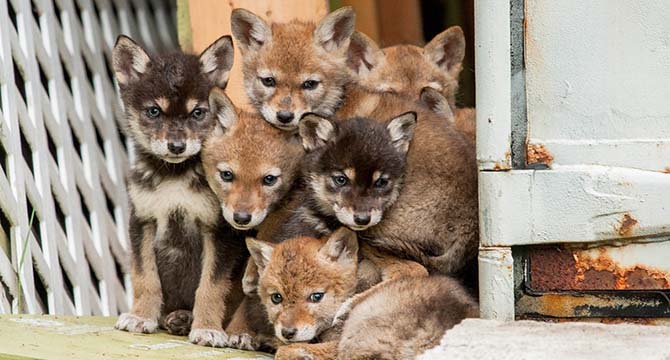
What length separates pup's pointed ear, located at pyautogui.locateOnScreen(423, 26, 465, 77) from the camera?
21.6 feet

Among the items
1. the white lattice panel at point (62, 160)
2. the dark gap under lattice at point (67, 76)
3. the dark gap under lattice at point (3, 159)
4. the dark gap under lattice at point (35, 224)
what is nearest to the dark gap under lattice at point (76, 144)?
the white lattice panel at point (62, 160)

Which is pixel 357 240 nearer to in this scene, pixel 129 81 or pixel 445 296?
pixel 445 296

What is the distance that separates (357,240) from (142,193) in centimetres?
105

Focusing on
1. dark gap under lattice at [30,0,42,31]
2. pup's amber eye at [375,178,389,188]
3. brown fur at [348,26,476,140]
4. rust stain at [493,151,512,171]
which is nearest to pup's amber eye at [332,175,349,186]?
pup's amber eye at [375,178,389,188]

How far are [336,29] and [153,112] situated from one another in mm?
1159

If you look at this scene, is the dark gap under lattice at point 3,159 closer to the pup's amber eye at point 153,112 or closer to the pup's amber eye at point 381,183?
the pup's amber eye at point 153,112

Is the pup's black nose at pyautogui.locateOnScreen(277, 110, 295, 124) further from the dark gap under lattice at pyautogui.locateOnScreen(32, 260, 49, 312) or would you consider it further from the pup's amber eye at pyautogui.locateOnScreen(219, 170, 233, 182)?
the dark gap under lattice at pyautogui.locateOnScreen(32, 260, 49, 312)

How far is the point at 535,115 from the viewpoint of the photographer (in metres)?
4.29

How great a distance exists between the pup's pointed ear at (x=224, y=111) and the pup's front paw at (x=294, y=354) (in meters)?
1.33

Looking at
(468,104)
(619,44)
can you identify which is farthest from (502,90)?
(468,104)

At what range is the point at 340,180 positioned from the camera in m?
4.88

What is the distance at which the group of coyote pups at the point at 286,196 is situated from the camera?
4688mm

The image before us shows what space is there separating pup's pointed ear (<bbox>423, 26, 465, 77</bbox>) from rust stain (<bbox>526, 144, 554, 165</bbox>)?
241 centimetres

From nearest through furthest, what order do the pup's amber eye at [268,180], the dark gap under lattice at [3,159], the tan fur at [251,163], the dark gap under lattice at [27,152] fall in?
the tan fur at [251,163]
the pup's amber eye at [268,180]
the dark gap under lattice at [3,159]
the dark gap under lattice at [27,152]
